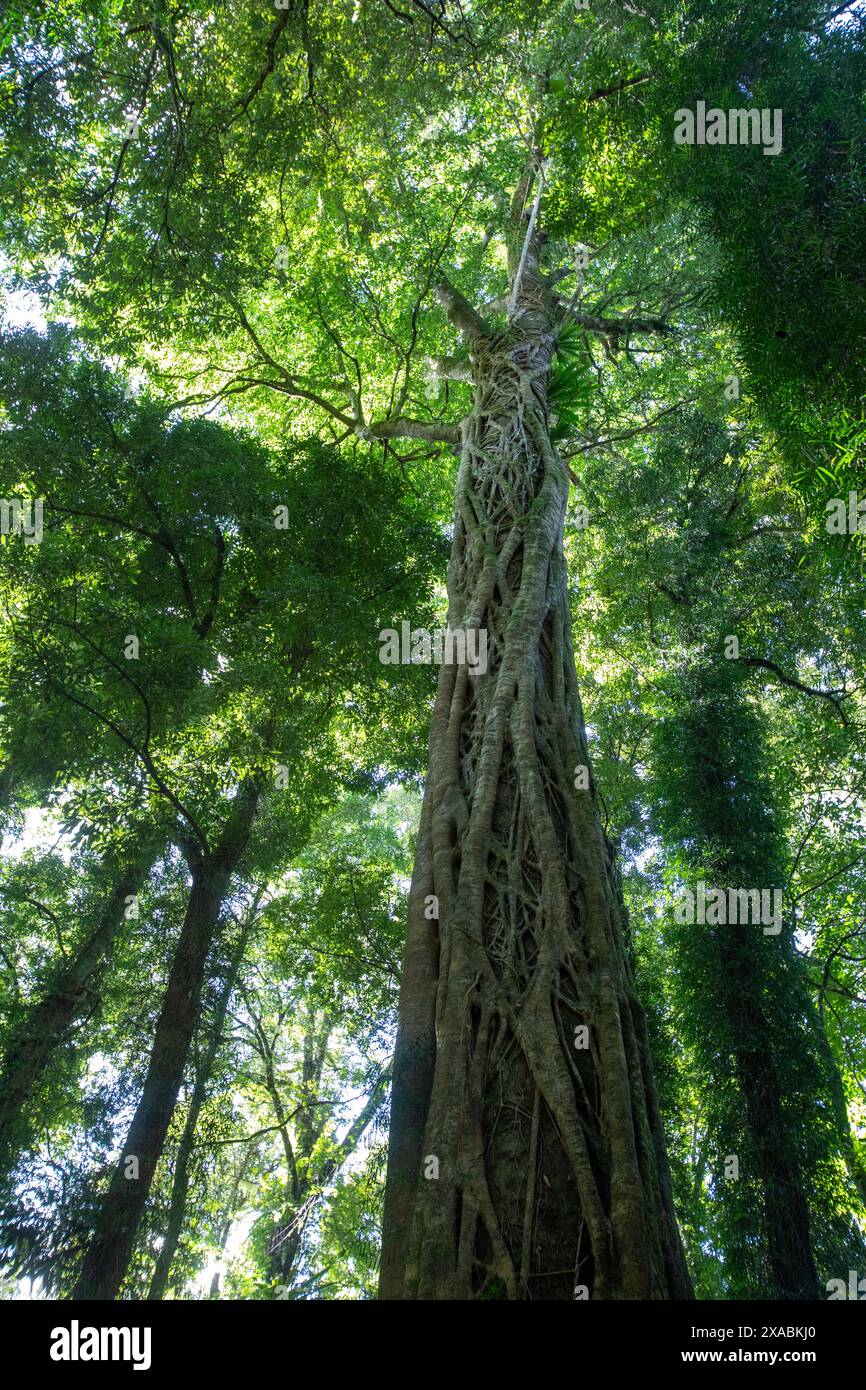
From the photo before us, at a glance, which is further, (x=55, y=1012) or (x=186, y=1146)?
(x=55, y=1012)

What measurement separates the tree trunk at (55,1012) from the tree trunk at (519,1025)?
2.23m

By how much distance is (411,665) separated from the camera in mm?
6023

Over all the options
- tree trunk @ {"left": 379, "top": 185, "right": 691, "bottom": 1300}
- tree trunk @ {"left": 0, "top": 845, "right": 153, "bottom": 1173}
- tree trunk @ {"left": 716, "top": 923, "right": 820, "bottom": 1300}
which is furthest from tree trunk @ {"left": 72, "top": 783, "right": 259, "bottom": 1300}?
tree trunk @ {"left": 716, "top": 923, "right": 820, "bottom": 1300}

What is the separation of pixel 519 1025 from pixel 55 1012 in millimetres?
3273

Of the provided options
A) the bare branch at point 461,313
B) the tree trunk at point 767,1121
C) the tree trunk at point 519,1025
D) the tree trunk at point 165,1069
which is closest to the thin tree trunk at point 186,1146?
the tree trunk at point 165,1069

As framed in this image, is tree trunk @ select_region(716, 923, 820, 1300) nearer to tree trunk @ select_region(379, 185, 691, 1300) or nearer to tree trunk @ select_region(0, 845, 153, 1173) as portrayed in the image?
tree trunk @ select_region(379, 185, 691, 1300)

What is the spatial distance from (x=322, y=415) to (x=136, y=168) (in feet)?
15.9

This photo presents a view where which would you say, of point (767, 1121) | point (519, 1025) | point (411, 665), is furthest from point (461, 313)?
point (767, 1121)

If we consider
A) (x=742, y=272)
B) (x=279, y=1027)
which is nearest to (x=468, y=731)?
(x=742, y=272)

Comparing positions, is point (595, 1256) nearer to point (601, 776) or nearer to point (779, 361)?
point (779, 361)

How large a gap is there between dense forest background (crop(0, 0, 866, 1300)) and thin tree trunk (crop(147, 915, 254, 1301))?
0.05 meters

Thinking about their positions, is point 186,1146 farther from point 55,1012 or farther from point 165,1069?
point 55,1012

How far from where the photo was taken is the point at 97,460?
525cm

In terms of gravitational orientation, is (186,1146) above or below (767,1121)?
below
